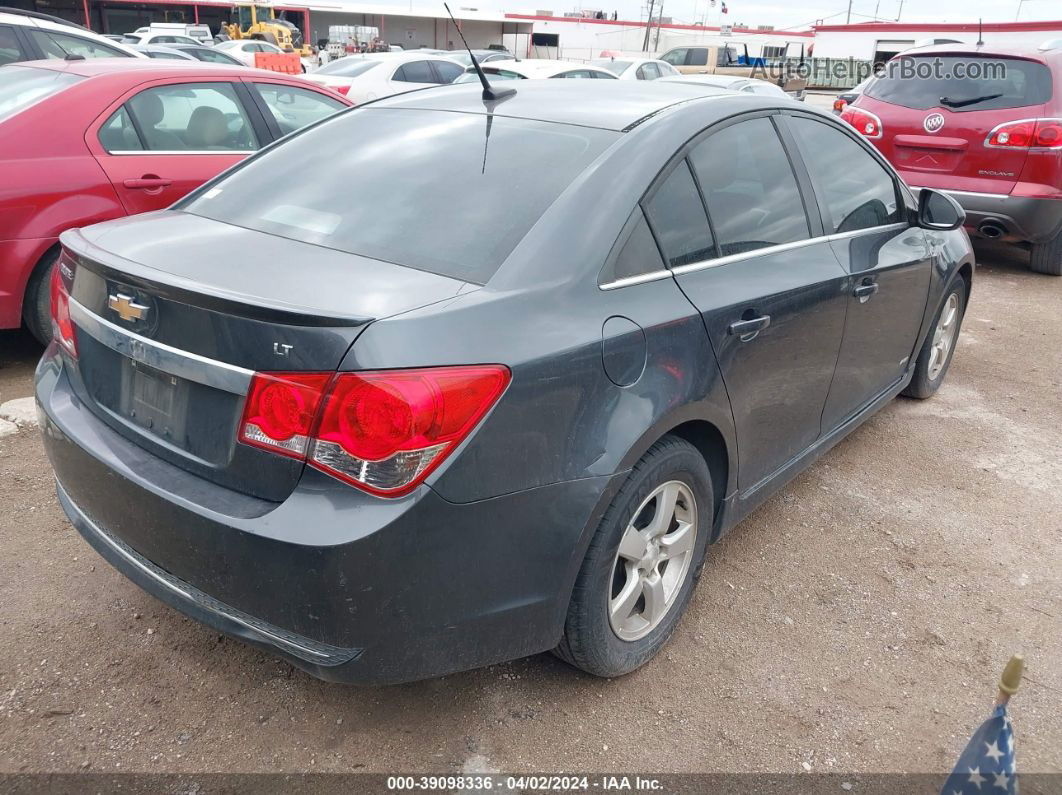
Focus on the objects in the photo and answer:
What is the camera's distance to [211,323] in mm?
1876

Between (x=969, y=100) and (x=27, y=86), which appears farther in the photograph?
(x=969, y=100)

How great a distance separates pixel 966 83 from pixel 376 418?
7.09m

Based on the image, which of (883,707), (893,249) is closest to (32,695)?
(883,707)

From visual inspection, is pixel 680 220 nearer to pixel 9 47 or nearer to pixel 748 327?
pixel 748 327

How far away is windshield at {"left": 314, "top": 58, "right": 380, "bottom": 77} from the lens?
13023 mm

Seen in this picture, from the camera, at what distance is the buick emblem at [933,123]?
698 centimetres

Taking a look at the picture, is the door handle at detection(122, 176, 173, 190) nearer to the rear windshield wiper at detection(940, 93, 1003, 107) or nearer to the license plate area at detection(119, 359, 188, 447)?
the license plate area at detection(119, 359, 188, 447)

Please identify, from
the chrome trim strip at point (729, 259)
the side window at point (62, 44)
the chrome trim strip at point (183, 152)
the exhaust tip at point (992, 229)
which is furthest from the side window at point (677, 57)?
the chrome trim strip at point (729, 259)

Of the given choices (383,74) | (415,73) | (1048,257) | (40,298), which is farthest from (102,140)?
(415,73)

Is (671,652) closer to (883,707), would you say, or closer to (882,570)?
(883,707)

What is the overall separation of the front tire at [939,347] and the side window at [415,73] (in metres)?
10.2

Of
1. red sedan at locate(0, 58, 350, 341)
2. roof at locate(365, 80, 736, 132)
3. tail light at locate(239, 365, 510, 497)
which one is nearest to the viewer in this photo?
tail light at locate(239, 365, 510, 497)

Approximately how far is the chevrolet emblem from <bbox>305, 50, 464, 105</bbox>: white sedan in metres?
10.5

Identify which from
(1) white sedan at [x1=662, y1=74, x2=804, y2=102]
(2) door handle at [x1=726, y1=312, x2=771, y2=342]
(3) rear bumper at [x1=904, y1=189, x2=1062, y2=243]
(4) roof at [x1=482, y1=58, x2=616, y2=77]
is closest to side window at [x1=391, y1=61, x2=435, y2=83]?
(4) roof at [x1=482, y1=58, x2=616, y2=77]
